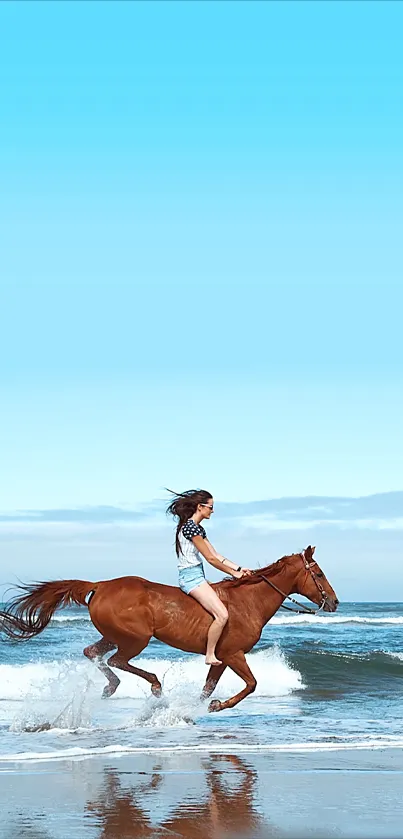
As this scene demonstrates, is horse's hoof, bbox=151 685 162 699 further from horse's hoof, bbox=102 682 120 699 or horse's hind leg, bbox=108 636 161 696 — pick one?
horse's hoof, bbox=102 682 120 699

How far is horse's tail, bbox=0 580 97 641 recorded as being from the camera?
10992 millimetres

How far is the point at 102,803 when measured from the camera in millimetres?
7031

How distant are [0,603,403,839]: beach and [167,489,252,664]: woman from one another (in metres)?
1.21

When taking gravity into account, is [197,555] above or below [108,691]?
above

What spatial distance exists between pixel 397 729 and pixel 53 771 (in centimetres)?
489

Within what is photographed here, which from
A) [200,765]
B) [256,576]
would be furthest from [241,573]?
[200,765]

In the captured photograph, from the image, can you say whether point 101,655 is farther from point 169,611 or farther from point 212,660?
point 212,660

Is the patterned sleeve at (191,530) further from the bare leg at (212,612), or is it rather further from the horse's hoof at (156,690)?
the horse's hoof at (156,690)

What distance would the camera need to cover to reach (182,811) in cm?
676

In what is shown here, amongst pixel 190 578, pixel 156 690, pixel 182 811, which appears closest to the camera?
pixel 182 811

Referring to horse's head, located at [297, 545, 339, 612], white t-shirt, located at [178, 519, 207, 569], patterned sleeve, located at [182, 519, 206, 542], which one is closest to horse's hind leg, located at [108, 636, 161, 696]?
white t-shirt, located at [178, 519, 207, 569]

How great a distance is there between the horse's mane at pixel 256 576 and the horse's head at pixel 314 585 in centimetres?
19

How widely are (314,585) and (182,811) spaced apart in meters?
4.91

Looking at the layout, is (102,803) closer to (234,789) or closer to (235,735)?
(234,789)
